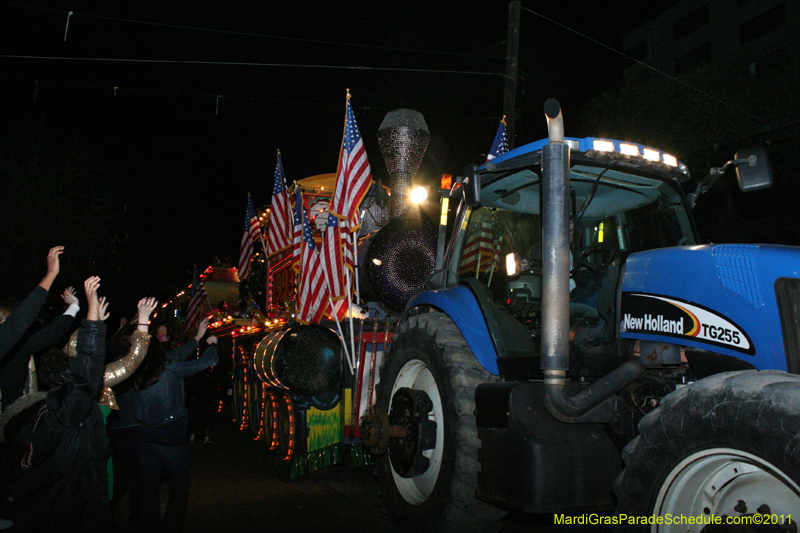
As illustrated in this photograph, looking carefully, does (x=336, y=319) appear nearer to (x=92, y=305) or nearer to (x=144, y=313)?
(x=144, y=313)

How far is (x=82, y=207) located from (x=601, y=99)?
15.0m

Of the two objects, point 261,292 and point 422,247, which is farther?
point 261,292

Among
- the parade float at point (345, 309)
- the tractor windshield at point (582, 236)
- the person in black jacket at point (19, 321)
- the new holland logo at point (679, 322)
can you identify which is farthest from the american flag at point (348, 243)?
the new holland logo at point (679, 322)

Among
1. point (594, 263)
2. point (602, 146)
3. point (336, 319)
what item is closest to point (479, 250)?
point (594, 263)

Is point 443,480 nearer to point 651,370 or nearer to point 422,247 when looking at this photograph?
point 651,370

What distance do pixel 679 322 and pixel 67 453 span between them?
3804 millimetres

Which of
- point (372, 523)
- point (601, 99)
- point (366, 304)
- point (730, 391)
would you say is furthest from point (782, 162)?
point (730, 391)

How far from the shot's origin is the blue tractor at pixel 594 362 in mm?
2396

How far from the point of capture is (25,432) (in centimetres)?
407

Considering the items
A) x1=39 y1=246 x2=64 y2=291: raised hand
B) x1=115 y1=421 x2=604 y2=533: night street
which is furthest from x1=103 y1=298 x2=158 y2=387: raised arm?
x1=115 y1=421 x2=604 y2=533: night street

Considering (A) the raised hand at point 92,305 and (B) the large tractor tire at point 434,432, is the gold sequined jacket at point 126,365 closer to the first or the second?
(A) the raised hand at point 92,305

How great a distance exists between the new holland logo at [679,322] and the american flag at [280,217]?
8347 mm

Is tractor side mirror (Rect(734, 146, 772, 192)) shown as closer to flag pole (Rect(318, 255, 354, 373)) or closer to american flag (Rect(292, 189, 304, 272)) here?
flag pole (Rect(318, 255, 354, 373))

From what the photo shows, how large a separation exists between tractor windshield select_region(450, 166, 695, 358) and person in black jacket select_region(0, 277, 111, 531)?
2.81m
